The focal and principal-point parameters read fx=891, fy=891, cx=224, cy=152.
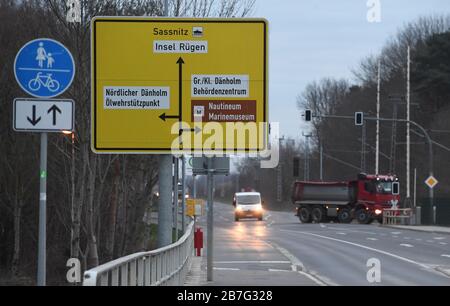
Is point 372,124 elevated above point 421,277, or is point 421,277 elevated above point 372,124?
point 372,124

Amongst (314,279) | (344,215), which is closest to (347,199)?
(344,215)

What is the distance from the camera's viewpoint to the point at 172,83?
1484 cm

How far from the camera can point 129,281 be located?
9094 mm

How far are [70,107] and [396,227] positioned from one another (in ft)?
157

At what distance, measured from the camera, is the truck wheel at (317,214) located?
2609 inches

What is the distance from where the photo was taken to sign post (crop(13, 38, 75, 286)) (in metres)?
10.2

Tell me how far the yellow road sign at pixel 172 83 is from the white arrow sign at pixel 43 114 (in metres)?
4.22

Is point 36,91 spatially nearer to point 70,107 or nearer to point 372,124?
point 70,107

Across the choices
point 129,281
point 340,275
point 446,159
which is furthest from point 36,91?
point 446,159

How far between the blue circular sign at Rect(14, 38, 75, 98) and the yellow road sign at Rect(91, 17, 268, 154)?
4.36 m

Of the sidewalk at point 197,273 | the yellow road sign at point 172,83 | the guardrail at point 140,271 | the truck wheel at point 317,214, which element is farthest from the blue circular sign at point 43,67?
the truck wheel at point 317,214

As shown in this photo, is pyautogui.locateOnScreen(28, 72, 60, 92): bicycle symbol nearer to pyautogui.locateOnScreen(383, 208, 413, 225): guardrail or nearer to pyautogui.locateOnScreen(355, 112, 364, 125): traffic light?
pyautogui.locateOnScreen(355, 112, 364, 125): traffic light

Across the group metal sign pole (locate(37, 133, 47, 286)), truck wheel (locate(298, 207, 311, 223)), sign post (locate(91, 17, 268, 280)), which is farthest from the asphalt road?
truck wheel (locate(298, 207, 311, 223))

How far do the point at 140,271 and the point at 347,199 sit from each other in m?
54.9
